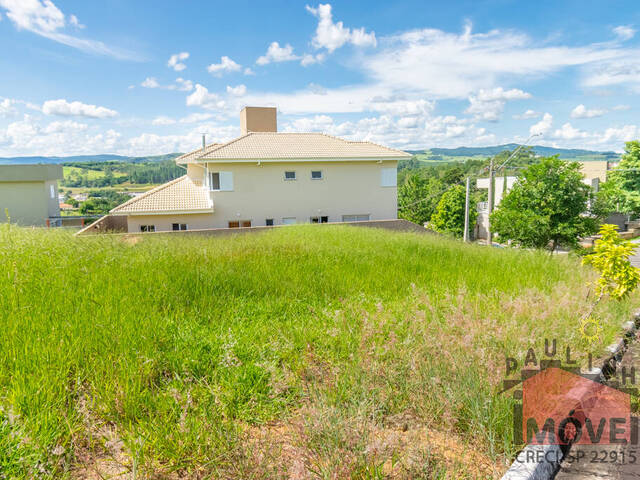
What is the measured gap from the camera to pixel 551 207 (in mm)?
17312

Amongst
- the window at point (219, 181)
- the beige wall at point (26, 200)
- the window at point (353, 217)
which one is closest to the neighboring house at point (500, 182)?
the window at point (353, 217)

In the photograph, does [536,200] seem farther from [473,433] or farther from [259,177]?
[473,433]

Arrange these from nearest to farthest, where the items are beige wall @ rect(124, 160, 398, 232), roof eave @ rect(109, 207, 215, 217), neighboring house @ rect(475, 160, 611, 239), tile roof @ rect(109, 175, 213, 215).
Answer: roof eave @ rect(109, 207, 215, 217) < tile roof @ rect(109, 175, 213, 215) < beige wall @ rect(124, 160, 398, 232) < neighboring house @ rect(475, 160, 611, 239)

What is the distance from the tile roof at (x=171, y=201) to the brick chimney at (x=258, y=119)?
6239mm

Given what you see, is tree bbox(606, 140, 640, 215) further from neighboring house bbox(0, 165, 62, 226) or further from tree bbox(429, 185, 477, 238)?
neighboring house bbox(0, 165, 62, 226)

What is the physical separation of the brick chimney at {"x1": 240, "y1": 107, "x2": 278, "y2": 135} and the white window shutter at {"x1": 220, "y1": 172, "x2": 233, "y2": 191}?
6.64m

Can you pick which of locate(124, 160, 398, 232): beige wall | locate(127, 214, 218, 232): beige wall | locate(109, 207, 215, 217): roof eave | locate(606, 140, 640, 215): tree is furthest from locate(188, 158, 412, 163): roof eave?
locate(606, 140, 640, 215): tree

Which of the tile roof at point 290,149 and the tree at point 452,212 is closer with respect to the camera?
the tile roof at point 290,149

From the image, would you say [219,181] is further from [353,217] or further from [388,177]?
[388,177]

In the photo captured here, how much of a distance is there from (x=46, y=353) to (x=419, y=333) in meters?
3.45

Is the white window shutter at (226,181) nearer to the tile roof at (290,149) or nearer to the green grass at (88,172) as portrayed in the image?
the tile roof at (290,149)

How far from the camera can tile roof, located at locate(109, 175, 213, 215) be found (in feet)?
69.7

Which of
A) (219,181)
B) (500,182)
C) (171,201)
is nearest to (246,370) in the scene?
(219,181)

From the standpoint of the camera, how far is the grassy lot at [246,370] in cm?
261
